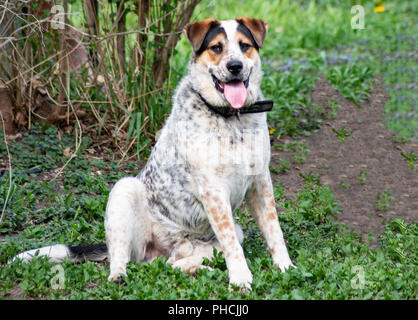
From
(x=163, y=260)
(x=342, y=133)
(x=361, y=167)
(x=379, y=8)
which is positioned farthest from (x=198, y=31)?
(x=379, y=8)

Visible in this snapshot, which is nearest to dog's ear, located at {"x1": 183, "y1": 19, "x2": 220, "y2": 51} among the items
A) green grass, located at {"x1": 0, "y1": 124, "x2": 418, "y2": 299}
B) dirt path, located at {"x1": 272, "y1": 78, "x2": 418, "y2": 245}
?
green grass, located at {"x1": 0, "y1": 124, "x2": 418, "y2": 299}

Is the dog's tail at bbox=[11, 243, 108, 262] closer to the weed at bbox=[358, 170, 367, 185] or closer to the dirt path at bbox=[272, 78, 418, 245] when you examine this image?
the dirt path at bbox=[272, 78, 418, 245]

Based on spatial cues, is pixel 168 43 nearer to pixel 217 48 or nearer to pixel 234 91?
pixel 217 48

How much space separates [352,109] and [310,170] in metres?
1.51

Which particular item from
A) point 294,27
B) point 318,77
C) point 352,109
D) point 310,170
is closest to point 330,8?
point 294,27

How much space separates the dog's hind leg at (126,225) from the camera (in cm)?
444

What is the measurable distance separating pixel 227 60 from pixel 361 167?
109 inches

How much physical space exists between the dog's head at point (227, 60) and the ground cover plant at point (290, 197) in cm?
125

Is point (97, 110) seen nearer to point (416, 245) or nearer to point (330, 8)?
point (416, 245)

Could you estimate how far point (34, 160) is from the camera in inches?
249

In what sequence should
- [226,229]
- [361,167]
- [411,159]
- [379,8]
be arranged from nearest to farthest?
[226,229] → [361,167] → [411,159] → [379,8]

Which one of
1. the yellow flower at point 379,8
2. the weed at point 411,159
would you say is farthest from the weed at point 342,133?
the yellow flower at point 379,8

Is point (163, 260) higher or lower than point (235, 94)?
lower

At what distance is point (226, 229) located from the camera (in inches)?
170
